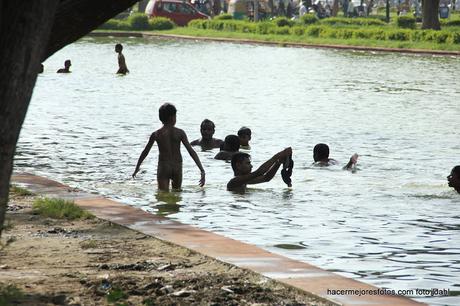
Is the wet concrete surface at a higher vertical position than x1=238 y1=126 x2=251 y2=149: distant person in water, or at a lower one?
higher

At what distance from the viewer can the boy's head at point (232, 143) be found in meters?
16.6

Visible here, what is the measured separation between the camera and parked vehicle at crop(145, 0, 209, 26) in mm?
68562

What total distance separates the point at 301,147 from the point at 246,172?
209 inches

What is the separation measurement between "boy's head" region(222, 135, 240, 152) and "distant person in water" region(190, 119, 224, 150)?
69 cm

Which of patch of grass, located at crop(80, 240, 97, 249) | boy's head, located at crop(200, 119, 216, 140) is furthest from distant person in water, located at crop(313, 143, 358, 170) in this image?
patch of grass, located at crop(80, 240, 97, 249)

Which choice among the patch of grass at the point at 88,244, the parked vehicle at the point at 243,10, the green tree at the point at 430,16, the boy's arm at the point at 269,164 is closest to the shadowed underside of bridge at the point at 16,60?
the patch of grass at the point at 88,244

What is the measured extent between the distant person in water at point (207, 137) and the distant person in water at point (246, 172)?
3.57 m

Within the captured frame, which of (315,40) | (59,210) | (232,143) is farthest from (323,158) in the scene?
(315,40)

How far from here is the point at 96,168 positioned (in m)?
16.1

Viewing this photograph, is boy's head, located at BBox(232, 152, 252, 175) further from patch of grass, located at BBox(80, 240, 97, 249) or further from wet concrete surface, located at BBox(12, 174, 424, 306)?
patch of grass, located at BBox(80, 240, 97, 249)

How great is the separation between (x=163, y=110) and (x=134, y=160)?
4141 millimetres

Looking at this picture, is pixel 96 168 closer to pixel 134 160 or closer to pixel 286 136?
pixel 134 160

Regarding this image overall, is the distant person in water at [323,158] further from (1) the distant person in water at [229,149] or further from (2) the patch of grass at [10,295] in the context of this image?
(2) the patch of grass at [10,295]

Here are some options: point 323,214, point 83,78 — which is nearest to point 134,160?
point 323,214
